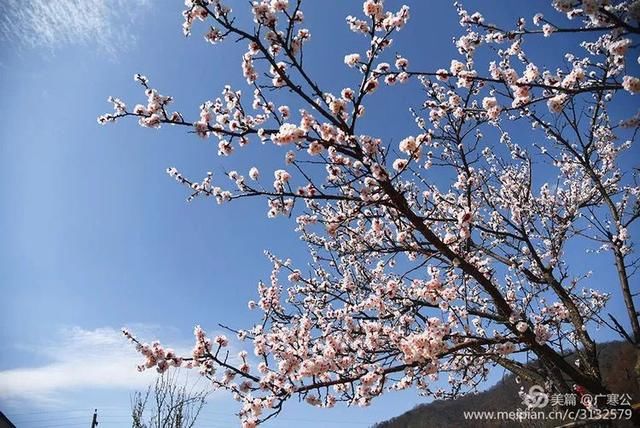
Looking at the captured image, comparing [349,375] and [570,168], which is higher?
[570,168]

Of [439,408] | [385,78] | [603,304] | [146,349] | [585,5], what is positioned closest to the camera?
[585,5]

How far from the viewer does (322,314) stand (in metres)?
6.58

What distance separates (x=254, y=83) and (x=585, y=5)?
8.98ft

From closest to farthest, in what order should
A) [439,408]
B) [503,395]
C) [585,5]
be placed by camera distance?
[585,5], [503,395], [439,408]

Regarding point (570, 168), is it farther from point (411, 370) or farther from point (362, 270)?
point (411, 370)

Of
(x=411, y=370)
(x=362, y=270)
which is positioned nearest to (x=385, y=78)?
(x=411, y=370)

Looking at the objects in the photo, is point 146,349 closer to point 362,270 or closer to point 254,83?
point 254,83

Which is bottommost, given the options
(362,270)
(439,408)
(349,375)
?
(439,408)

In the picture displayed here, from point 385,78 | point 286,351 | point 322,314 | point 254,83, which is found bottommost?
point 286,351

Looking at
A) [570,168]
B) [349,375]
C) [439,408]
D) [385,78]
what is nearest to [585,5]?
[385,78]

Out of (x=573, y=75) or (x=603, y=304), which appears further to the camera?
(x=603, y=304)

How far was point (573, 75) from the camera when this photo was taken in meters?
3.46

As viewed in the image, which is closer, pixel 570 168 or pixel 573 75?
pixel 573 75

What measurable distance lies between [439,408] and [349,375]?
52.8 m
